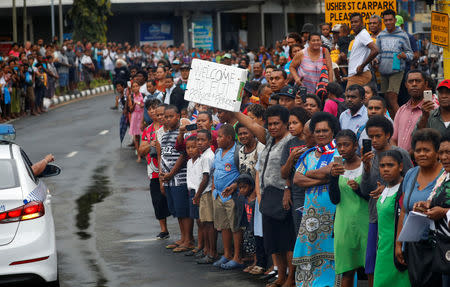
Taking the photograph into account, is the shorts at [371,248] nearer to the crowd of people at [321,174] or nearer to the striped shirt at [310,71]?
the crowd of people at [321,174]

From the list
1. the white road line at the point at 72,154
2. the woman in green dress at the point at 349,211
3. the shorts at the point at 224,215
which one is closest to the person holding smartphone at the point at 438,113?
the woman in green dress at the point at 349,211

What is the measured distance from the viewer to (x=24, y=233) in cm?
847

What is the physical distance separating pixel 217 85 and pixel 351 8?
711cm

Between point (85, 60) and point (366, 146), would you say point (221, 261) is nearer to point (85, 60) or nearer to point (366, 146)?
point (366, 146)

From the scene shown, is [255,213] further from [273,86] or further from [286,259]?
[273,86]

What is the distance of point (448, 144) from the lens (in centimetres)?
638

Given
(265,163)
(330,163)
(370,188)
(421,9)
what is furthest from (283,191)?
(421,9)

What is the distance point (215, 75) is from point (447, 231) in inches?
146

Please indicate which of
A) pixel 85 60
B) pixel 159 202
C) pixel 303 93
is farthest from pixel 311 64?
pixel 85 60

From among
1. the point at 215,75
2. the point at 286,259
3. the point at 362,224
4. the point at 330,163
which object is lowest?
the point at 286,259

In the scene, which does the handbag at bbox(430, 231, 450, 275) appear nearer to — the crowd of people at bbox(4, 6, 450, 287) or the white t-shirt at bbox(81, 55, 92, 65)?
the crowd of people at bbox(4, 6, 450, 287)

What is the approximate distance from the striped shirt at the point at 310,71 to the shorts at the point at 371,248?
6.04 metres

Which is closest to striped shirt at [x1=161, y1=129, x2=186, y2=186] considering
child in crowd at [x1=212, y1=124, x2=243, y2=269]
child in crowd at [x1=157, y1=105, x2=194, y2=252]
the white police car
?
child in crowd at [x1=157, y1=105, x2=194, y2=252]

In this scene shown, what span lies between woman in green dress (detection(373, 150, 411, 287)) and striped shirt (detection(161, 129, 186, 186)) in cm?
464
